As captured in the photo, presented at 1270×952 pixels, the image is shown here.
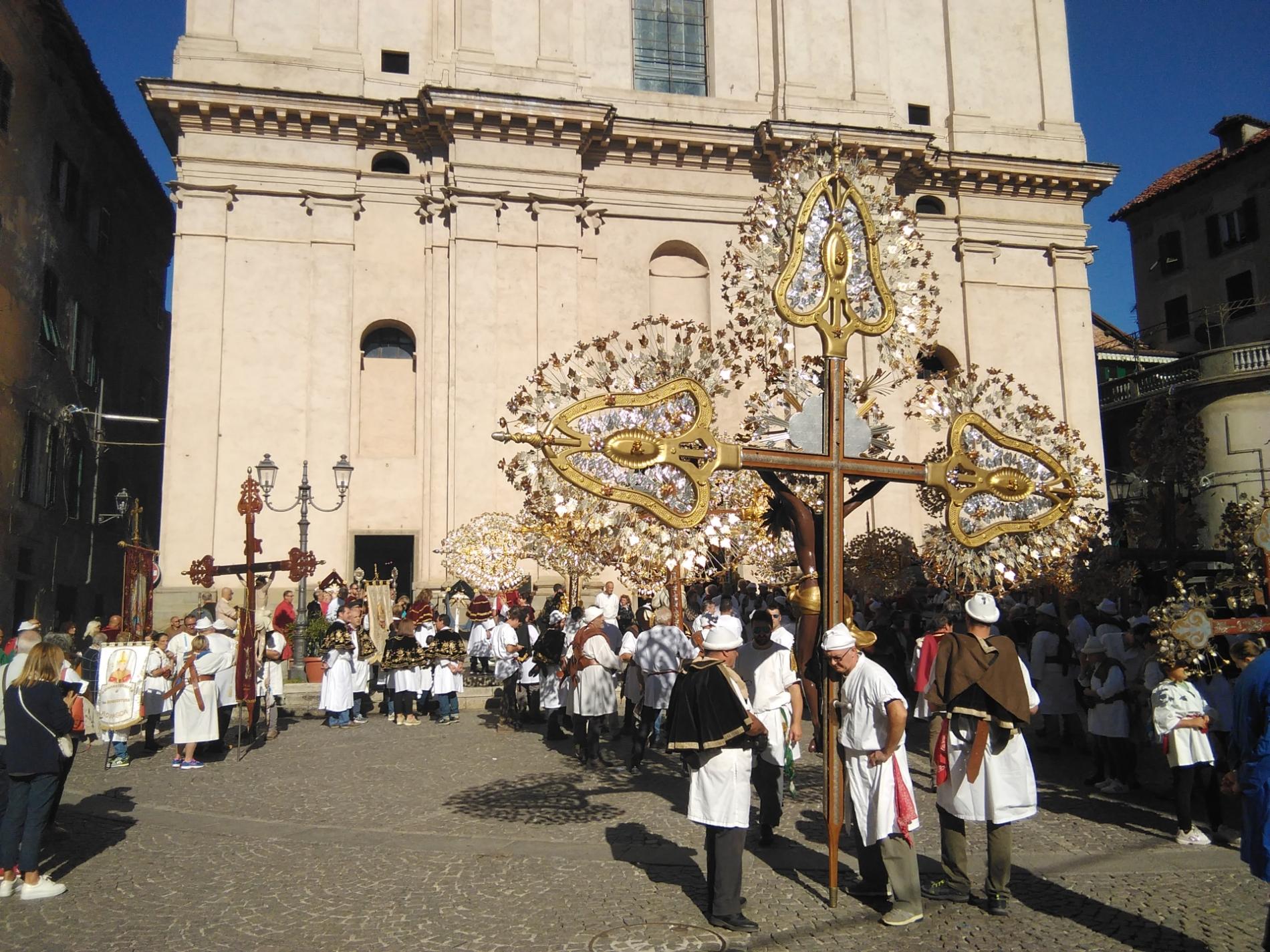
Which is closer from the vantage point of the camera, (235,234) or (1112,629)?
(1112,629)

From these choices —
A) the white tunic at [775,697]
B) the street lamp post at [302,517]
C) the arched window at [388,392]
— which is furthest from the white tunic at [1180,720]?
the arched window at [388,392]

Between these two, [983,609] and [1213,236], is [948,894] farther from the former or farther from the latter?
[1213,236]

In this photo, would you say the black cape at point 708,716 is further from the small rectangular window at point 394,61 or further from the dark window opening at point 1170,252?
the dark window opening at point 1170,252

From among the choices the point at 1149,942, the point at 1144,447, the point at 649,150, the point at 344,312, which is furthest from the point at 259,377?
the point at 1149,942

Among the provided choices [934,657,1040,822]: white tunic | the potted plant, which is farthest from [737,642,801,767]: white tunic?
the potted plant

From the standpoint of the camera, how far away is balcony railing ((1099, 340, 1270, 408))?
29.9 m

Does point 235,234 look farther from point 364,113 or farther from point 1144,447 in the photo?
point 1144,447

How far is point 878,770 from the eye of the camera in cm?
662

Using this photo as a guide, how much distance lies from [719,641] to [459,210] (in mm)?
21341

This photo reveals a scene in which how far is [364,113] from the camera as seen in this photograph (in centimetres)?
2592

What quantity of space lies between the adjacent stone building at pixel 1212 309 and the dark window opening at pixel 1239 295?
0.04m

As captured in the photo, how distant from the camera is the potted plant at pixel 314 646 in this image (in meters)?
19.5

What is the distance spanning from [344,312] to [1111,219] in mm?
30529

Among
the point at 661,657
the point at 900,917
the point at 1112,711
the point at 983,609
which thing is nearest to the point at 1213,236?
the point at 1112,711
